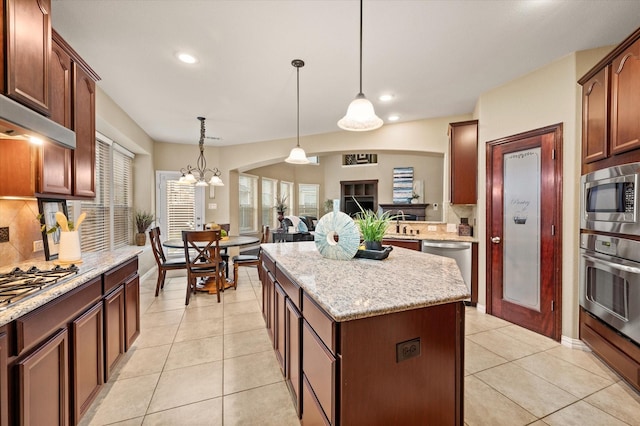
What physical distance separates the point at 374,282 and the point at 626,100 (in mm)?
2266

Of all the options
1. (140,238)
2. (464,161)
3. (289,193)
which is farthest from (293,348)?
(289,193)

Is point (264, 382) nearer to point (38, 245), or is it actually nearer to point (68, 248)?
point (68, 248)

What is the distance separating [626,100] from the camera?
196 centimetres

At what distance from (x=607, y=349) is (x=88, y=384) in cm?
357

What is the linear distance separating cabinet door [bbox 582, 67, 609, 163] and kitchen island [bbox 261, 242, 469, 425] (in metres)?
1.86

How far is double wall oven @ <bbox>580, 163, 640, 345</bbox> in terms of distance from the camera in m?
1.88

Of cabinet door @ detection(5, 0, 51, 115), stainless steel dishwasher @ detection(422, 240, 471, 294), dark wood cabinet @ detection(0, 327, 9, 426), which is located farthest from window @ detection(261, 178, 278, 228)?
dark wood cabinet @ detection(0, 327, 9, 426)

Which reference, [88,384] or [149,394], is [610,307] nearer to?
[149,394]

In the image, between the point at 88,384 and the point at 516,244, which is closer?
the point at 88,384

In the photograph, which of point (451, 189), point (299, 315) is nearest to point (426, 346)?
point (299, 315)

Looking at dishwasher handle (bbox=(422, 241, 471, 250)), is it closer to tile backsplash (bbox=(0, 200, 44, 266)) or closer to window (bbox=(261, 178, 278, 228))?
tile backsplash (bbox=(0, 200, 44, 266))

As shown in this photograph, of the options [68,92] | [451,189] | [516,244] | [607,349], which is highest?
[68,92]

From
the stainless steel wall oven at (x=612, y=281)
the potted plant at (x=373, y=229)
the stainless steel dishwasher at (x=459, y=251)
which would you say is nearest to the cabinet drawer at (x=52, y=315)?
the potted plant at (x=373, y=229)

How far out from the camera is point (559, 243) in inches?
106
